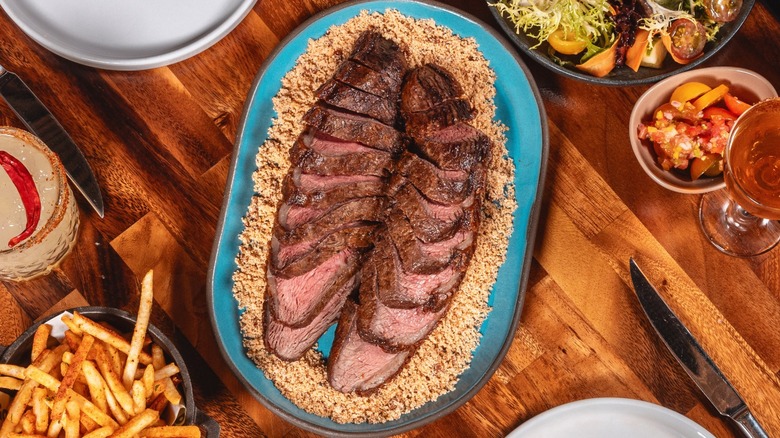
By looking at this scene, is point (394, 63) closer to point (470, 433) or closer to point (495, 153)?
point (495, 153)

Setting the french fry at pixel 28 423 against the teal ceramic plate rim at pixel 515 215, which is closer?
the french fry at pixel 28 423

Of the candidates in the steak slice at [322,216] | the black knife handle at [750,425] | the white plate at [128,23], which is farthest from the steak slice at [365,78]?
the black knife handle at [750,425]

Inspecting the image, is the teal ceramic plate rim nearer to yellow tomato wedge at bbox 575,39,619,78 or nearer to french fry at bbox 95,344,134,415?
yellow tomato wedge at bbox 575,39,619,78

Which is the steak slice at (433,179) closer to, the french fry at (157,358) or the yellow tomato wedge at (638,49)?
the yellow tomato wedge at (638,49)

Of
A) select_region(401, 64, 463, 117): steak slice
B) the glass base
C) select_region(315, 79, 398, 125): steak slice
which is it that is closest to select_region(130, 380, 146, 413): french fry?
select_region(315, 79, 398, 125): steak slice

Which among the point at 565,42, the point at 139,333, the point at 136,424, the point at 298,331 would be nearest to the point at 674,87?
the point at 565,42

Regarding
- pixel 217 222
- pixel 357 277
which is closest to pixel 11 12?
pixel 217 222

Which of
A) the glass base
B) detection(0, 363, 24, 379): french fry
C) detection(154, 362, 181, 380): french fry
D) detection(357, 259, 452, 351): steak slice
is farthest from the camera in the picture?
the glass base
